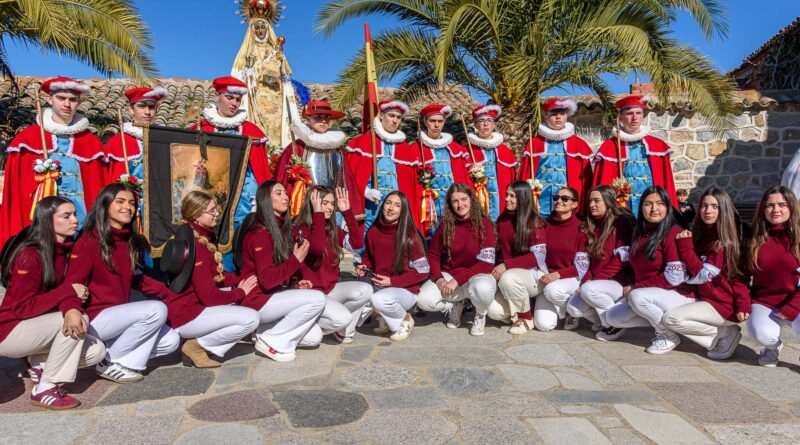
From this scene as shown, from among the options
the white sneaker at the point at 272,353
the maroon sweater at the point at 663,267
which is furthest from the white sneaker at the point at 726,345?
the white sneaker at the point at 272,353

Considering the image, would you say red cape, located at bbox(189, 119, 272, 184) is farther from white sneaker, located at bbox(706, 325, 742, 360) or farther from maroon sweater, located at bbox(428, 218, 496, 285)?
white sneaker, located at bbox(706, 325, 742, 360)

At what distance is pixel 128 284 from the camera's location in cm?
358

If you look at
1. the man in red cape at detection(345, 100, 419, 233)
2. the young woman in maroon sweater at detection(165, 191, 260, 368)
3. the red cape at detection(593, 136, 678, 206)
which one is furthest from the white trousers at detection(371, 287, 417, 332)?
the red cape at detection(593, 136, 678, 206)

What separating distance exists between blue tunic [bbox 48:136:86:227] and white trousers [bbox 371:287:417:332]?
261 centimetres

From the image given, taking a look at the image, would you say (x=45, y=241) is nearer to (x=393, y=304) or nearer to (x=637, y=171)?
(x=393, y=304)

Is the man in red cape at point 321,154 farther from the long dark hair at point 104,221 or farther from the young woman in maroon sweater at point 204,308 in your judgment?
the long dark hair at point 104,221

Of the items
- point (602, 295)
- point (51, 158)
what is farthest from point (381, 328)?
point (51, 158)

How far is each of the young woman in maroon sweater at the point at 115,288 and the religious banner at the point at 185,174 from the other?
80 centimetres

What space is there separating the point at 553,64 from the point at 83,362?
700cm

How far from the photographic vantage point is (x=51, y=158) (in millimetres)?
4859

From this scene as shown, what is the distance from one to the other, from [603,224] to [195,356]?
10.7 feet

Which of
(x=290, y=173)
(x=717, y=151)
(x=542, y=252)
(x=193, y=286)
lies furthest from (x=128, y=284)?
(x=717, y=151)

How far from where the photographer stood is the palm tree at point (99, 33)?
835cm

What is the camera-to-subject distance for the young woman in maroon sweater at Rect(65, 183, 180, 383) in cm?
337
